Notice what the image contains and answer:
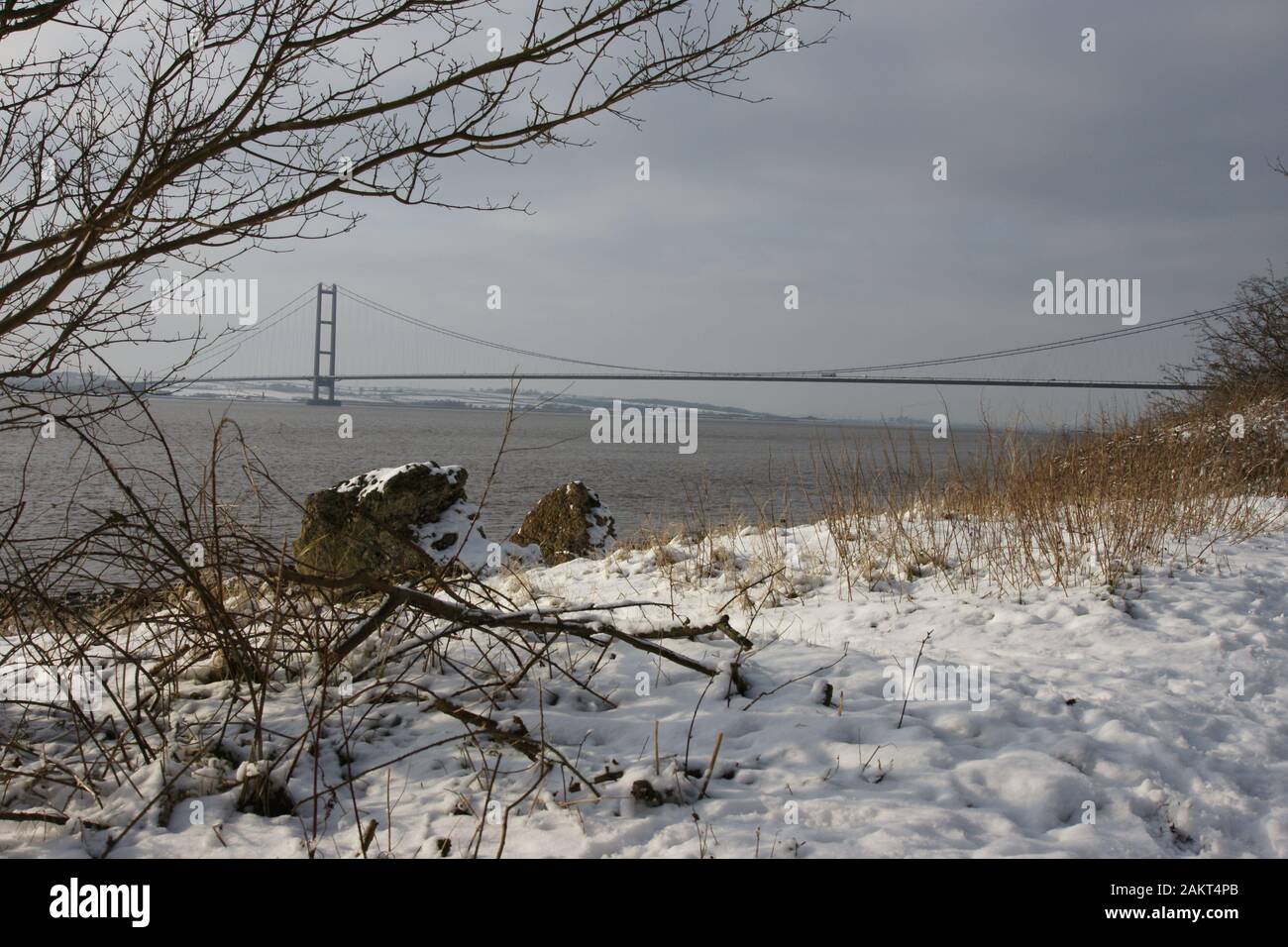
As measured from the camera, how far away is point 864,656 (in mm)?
3484

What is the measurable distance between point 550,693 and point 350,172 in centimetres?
203

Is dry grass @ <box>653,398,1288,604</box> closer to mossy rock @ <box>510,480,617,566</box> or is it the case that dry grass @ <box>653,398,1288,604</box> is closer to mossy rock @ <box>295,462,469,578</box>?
mossy rock @ <box>510,480,617,566</box>

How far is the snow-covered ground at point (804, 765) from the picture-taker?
2.10m

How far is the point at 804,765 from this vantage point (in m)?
2.49

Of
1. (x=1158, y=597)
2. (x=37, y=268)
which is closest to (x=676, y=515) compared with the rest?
(x=1158, y=597)

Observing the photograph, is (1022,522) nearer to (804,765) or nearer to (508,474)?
(804,765)

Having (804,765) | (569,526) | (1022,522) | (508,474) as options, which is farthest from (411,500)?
(508,474)

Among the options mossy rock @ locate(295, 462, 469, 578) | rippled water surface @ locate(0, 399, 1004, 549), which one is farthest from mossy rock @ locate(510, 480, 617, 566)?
mossy rock @ locate(295, 462, 469, 578)

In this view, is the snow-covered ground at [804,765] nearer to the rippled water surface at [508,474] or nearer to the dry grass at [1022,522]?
the dry grass at [1022,522]

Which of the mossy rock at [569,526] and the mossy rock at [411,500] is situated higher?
the mossy rock at [411,500]

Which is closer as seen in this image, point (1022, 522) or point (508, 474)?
point (1022, 522)

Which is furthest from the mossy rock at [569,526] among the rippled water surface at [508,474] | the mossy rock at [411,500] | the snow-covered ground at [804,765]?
the snow-covered ground at [804,765]

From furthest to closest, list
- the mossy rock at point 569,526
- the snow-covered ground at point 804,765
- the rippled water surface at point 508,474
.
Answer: the rippled water surface at point 508,474, the mossy rock at point 569,526, the snow-covered ground at point 804,765
